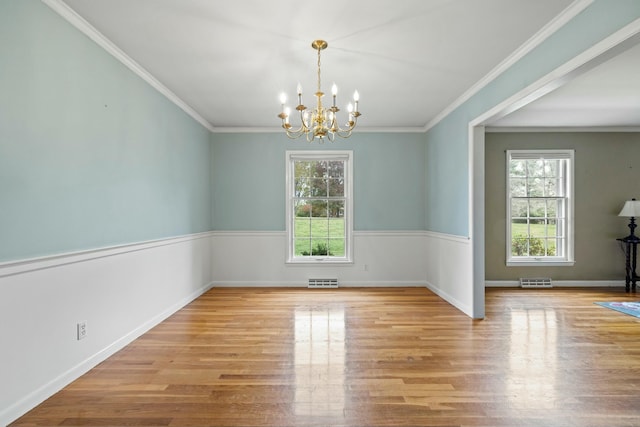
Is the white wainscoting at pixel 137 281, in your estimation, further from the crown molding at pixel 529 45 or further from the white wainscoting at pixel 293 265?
the crown molding at pixel 529 45

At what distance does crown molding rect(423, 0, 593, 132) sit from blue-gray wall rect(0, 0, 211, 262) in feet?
11.6

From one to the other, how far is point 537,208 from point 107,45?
6.42 m

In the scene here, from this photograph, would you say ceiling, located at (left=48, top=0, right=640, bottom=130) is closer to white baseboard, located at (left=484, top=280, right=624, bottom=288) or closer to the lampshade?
the lampshade

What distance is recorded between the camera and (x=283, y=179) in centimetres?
595

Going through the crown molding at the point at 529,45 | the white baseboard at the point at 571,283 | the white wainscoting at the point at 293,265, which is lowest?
the white baseboard at the point at 571,283

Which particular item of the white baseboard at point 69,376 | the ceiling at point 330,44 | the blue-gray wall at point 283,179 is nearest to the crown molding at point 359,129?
the blue-gray wall at point 283,179

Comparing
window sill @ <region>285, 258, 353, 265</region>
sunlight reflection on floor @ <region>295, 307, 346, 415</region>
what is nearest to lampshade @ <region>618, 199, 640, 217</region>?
window sill @ <region>285, 258, 353, 265</region>

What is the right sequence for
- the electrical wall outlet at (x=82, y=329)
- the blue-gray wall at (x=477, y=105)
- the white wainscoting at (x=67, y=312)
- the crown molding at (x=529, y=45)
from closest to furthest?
the white wainscoting at (x=67, y=312) → the blue-gray wall at (x=477, y=105) → the crown molding at (x=529, y=45) → the electrical wall outlet at (x=82, y=329)

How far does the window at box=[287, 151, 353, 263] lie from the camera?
6.05m

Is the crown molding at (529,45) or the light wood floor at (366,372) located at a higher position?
the crown molding at (529,45)

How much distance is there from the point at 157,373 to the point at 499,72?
13.3ft

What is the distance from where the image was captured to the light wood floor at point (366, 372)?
2148 mm

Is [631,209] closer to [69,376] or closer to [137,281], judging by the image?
[137,281]

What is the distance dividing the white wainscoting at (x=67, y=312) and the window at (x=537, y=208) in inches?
218
